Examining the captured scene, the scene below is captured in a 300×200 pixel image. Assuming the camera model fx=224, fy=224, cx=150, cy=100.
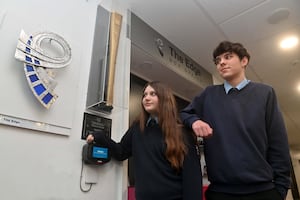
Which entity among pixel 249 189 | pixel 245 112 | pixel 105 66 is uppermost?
pixel 105 66

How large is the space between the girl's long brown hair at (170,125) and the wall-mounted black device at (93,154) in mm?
254

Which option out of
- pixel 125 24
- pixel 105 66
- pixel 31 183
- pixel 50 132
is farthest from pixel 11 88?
pixel 125 24

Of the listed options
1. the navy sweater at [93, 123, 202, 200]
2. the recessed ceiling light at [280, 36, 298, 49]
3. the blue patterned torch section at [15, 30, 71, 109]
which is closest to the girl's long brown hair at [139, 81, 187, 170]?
the navy sweater at [93, 123, 202, 200]

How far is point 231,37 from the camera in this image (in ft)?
6.80

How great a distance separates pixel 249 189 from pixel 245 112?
35 cm

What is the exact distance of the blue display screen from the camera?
1.08 meters

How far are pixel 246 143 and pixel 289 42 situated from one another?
167 cm

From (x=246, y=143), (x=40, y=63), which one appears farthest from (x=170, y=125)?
(x=40, y=63)

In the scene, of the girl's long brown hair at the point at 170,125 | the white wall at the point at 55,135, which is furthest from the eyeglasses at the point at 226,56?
the white wall at the point at 55,135

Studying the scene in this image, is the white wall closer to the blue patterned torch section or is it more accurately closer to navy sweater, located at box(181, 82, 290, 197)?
the blue patterned torch section

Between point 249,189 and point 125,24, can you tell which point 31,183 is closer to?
point 249,189

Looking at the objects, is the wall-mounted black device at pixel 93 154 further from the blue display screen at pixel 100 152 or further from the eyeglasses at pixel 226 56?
the eyeglasses at pixel 226 56

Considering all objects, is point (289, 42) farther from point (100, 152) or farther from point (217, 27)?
point (100, 152)

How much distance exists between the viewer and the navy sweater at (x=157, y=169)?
104cm
